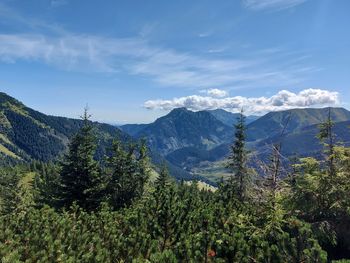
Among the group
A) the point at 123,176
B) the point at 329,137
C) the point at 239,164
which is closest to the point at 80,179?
the point at 123,176

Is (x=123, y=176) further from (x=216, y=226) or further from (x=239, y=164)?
(x=216, y=226)

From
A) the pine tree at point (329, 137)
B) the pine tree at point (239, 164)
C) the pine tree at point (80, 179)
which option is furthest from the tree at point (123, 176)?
the pine tree at point (329, 137)

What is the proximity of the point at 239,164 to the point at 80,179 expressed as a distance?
72.5 ft

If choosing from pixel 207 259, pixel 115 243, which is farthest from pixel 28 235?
pixel 207 259

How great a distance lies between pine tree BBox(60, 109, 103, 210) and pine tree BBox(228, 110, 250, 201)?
60.2 feet

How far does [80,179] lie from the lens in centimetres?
4741

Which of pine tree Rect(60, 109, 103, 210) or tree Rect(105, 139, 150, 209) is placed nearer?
pine tree Rect(60, 109, 103, 210)

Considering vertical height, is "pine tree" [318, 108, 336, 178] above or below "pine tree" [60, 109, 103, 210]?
above

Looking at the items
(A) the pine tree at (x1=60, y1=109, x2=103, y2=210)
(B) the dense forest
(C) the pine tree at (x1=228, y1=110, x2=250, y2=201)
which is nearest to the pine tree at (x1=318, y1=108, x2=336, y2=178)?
(B) the dense forest

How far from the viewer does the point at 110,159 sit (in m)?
53.3

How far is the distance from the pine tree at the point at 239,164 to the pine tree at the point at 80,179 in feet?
60.2

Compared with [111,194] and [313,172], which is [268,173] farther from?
[111,194]

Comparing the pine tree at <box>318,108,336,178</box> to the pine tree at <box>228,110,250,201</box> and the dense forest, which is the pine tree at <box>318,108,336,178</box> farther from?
the pine tree at <box>228,110,250,201</box>

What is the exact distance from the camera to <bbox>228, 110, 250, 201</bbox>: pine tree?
49656mm
